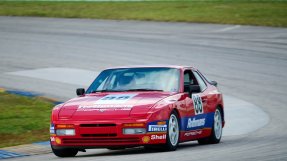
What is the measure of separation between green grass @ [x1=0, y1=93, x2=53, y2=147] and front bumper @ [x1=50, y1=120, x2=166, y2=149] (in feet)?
7.58

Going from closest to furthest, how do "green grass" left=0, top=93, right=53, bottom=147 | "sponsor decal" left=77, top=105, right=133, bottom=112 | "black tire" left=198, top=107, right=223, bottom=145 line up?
1. "sponsor decal" left=77, top=105, right=133, bottom=112
2. "black tire" left=198, top=107, right=223, bottom=145
3. "green grass" left=0, top=93, right=53, bottom=147

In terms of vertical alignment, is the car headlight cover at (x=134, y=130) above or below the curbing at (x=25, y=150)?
above

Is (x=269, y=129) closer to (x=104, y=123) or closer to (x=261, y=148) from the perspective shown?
(x=261, y=148)

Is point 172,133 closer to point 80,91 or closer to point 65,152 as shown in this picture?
point 65,152

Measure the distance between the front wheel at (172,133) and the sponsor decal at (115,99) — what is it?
0.65 meters

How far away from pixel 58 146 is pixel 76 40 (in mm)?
20069

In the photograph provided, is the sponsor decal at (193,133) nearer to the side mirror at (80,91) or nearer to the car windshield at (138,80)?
the car windshield at (138,80)

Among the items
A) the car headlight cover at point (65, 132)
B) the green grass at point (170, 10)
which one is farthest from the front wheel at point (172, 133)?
the green grass at point (170, 10)

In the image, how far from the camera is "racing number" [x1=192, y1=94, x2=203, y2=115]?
13.5 meters

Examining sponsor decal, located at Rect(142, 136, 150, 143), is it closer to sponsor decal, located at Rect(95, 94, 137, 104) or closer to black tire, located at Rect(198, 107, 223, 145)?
sponsor decal, located at Rect(95, 94, 137, 104)

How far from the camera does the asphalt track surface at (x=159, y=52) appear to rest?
73.5 ft

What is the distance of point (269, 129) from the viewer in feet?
53.0

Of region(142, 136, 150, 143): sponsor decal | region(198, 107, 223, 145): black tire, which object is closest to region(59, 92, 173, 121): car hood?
region(142, 136, 150, 143): sponsor decal

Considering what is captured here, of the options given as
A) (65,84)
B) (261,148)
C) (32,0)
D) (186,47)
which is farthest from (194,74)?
(32,0)
